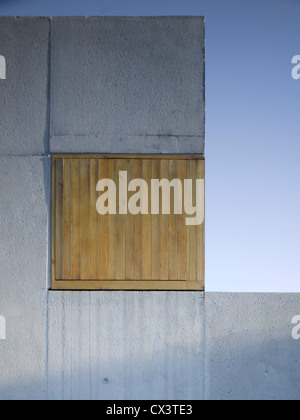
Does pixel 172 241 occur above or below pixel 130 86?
below

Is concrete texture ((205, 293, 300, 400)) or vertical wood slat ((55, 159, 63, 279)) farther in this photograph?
vertical wood slat ((55, 159, 63, 279))

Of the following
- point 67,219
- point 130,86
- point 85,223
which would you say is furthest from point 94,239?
point 130,86

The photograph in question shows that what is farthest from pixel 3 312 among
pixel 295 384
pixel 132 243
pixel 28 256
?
pixel 295 384

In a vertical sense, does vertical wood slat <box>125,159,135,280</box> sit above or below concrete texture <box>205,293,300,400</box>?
above

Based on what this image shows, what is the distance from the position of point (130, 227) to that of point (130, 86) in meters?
1.31

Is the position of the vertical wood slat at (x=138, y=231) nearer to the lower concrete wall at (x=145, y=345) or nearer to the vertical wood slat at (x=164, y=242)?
the vertical wood slat at (x=164, y=242)

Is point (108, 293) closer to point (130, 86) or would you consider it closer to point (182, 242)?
point (182, 242)

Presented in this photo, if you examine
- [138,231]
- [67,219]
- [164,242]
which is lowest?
[164,242]

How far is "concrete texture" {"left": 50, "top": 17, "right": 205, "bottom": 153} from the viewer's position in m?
3.13

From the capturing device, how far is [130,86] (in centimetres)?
313

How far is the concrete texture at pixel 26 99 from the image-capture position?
3180mm

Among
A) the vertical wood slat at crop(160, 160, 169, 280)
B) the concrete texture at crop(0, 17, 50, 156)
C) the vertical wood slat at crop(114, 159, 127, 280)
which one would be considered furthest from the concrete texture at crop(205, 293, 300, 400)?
the concrete texture at crop(0, 17, 50, 156)

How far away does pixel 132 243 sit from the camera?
10.3 feet

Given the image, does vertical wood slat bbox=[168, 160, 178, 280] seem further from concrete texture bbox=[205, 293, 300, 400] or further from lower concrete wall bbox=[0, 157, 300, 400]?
concrete texture bbox=[205, 293, 300, 400]
